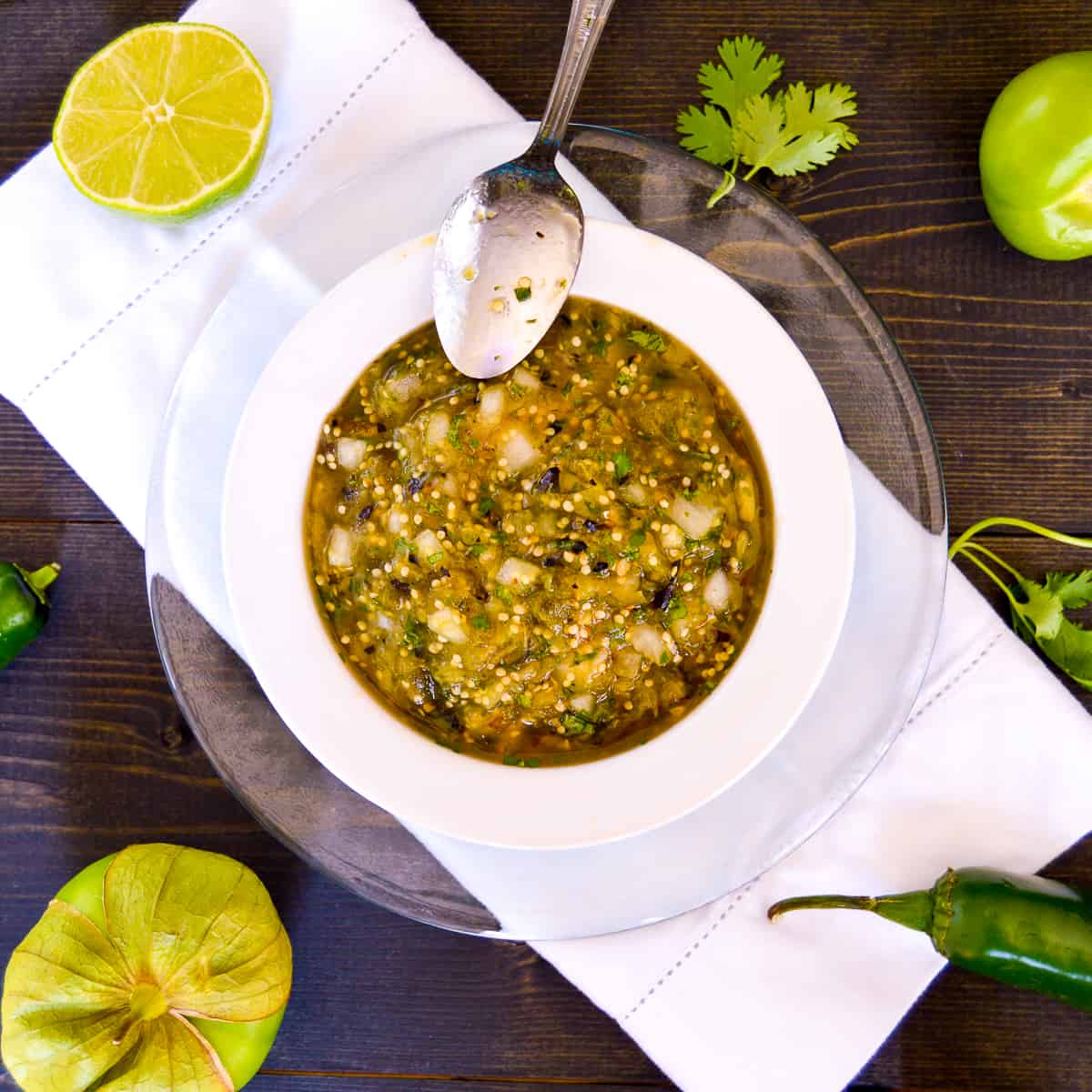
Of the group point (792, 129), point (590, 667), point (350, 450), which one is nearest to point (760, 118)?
point (792, 129)

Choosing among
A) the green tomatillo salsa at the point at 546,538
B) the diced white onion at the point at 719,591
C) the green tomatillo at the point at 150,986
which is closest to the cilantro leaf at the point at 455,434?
the green tomatillo salsa at the point at 546,538

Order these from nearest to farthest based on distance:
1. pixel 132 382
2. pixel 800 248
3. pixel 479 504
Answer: pixel 479 504
pixel 800 248
pixel 132 382

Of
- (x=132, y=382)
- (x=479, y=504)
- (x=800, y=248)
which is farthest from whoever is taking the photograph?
(x=132, y=382)

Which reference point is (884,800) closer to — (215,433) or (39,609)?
(215,433)

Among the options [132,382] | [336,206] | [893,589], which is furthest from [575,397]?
[132,382]

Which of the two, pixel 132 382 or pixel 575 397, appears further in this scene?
pixel 132 382

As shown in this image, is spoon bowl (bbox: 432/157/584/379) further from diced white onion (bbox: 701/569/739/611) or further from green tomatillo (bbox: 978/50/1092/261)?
green tomatillo (bbox: 978/50/1092/261)

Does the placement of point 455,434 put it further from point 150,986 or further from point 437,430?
point 150,986
